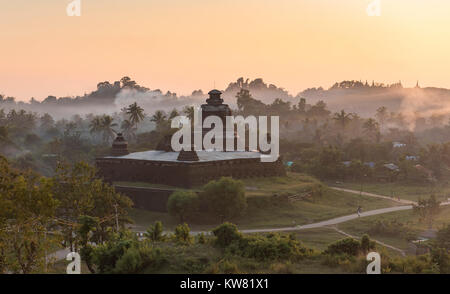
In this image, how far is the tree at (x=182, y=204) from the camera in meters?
52.4

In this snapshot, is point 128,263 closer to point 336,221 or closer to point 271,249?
point 271,249

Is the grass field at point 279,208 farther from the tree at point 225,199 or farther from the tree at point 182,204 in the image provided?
the tree at point 225,199

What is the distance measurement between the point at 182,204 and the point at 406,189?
44.3 m

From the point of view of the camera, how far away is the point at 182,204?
172 ft

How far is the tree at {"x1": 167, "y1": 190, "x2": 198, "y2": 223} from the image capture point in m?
52.4

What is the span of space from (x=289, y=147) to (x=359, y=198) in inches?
1799

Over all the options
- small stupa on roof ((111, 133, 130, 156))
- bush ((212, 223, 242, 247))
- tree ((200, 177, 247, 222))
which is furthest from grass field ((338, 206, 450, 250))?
small stupa on roof ((111, 133, 130, 156))

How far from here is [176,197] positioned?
53.1 m

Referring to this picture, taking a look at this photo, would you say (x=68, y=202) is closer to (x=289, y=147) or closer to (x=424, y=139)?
(x=289, y=147)

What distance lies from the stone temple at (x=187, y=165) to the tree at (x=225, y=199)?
6.68 m

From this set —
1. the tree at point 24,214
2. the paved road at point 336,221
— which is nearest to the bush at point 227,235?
the tree at point 24,214

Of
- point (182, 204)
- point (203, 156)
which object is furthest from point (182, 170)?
point (182, 204)

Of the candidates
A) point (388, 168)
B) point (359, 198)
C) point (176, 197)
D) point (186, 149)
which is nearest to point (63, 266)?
point (176, 197)

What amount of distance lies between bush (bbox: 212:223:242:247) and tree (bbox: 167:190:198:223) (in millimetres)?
27217
